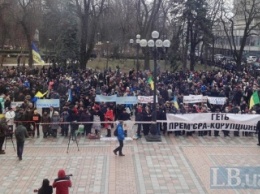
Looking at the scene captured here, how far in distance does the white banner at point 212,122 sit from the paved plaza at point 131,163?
485mm

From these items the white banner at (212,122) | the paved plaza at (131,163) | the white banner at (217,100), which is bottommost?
the paved plaza at (131,163)

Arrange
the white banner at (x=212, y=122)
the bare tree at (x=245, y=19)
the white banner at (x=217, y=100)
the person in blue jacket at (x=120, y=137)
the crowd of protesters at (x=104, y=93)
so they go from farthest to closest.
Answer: the bare tree at (x=245, y=19)
the white banner at (x=217, y=100)
the white banner at (x=212, y=122)
the crowd of protesters at (x=104, y=93)
the person in blue jacket at (x=120, y=137)

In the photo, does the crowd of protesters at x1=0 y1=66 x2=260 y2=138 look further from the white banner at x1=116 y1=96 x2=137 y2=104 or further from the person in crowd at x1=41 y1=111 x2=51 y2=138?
the white banner at x1=116 y1=96 x2=137 y2=104

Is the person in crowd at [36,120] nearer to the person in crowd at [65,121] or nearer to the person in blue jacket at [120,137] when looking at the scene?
the person in crowd at [65,121]

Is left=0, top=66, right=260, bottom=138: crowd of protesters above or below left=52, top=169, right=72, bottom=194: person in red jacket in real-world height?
above

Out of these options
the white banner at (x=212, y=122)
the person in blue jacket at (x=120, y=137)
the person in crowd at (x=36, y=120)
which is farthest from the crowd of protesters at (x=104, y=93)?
the person in blue jacket at (x=120, y=137)

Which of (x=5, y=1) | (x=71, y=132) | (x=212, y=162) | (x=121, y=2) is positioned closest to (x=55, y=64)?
(x=5, y=1)

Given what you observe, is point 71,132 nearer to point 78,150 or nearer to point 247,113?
point 78,150

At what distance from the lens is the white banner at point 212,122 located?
21.6 metres

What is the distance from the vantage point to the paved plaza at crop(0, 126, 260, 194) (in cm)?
1471

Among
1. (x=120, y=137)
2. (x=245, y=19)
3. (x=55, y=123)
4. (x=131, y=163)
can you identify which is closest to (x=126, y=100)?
(x=55, y=123)

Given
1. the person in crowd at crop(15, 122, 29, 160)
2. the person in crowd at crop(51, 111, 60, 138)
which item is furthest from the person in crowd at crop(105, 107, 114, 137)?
the person in crowd at crop(15, 122, 29, 160)

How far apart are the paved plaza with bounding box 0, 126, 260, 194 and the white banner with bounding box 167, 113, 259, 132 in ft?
1.59

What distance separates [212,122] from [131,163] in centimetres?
593
